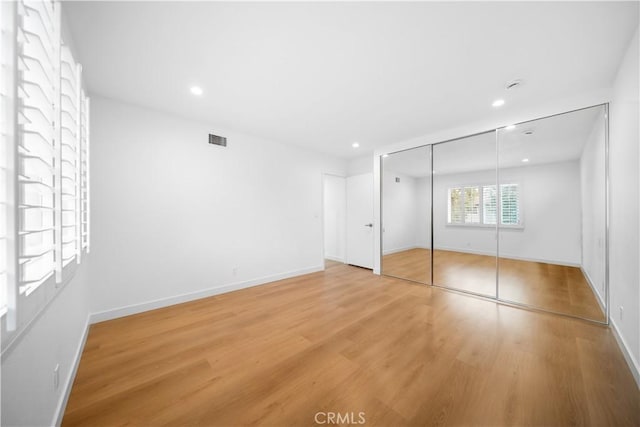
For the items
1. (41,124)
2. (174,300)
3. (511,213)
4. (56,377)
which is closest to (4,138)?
(41,124)

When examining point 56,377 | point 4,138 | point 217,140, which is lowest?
point 56,377

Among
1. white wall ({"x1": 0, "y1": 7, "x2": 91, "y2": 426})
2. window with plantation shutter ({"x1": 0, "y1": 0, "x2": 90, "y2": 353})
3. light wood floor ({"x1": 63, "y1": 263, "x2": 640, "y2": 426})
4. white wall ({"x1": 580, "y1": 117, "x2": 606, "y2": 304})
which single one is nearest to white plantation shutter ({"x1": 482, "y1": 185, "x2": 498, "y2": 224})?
white wall ({"x1": 580, "y1": 117, "x2": 606, "y2": 304})

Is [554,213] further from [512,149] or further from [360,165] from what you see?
[360,165]

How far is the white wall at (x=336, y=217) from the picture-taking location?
5.54 m

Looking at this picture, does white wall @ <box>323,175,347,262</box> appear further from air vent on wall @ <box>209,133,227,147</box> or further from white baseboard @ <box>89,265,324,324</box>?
air vent on wall @ <box>209,133,227,147</box>

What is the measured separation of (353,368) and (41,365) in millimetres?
1869

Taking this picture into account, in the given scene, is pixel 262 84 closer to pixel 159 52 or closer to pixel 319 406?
pixel 159 52

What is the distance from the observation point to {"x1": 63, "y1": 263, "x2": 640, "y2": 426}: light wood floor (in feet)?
4.64

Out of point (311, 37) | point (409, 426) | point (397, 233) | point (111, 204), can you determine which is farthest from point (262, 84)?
point (397, 233)

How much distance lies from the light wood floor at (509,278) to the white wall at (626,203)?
2.27 ft

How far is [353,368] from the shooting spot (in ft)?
5.94

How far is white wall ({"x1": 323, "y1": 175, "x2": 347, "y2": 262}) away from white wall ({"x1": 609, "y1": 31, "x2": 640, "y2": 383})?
4.00 meters

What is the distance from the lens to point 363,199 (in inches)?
198

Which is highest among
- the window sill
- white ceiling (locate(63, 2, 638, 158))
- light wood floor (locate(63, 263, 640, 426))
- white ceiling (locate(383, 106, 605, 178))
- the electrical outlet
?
white ceiling (locate(63, 2, 638, 158))
